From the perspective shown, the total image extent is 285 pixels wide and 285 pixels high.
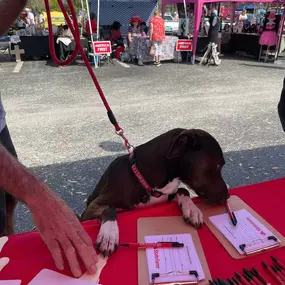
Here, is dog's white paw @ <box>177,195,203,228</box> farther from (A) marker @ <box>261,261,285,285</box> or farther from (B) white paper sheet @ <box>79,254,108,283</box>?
(B) white paper sheet @ <box>79,254,108,283</box>

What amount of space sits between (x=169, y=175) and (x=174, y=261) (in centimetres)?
62

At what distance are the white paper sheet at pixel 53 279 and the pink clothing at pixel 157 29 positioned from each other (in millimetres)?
11859

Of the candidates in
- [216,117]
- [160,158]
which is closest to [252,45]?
[216,117]

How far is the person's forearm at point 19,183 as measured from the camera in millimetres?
1167

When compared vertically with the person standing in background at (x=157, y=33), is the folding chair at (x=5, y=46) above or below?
below

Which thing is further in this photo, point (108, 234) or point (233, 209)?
point (233, 209)

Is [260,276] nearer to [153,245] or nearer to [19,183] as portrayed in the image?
[153,245]

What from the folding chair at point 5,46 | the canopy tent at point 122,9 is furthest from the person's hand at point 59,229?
the canopy tent at point 122,9

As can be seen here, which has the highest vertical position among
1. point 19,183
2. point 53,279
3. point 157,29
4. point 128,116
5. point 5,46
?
point 157,29

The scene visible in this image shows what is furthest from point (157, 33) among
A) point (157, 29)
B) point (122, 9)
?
point (122, 9)

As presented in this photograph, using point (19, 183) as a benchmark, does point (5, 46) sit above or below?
below

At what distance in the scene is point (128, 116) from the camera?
638 centimetres

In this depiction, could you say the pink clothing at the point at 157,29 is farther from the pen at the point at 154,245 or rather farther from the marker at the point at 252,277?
the marker at the point at 252,277

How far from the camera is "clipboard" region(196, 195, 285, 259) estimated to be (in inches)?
55.2
